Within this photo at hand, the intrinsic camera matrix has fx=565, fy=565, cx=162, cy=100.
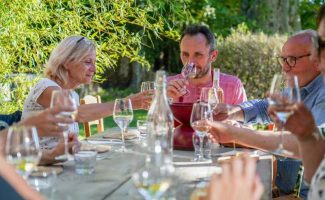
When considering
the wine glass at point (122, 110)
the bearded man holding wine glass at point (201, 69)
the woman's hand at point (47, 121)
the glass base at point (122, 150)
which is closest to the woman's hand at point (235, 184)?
the woman's hand at point (47, 121)

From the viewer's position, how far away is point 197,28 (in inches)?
173

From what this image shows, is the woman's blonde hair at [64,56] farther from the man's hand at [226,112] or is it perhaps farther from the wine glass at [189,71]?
the man's hand at [226,112]

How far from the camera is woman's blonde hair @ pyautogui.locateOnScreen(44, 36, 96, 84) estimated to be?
3.64 m

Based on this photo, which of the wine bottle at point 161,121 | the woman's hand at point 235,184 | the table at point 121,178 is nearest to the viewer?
the woman's hand at point 235,184

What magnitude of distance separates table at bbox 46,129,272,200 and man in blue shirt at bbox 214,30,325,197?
23.2 inches

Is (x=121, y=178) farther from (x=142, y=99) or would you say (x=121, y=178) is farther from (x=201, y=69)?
(x=201, y=69)

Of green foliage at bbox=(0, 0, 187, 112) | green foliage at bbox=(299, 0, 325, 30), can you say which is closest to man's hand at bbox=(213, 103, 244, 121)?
green foliage at bbox=(0, 0, 187, 112)

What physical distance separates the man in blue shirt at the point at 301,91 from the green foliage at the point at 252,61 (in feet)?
16.2

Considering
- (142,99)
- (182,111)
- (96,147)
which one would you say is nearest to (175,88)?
(142,99)

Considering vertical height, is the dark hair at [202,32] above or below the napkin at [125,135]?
above

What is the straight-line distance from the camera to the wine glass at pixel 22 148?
5.83 feet

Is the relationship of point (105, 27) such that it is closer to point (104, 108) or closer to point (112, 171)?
point (104, 108)

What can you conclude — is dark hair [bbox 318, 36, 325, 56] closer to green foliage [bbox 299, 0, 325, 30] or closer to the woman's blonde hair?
the woman's blonde hair

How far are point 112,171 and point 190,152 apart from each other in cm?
61
